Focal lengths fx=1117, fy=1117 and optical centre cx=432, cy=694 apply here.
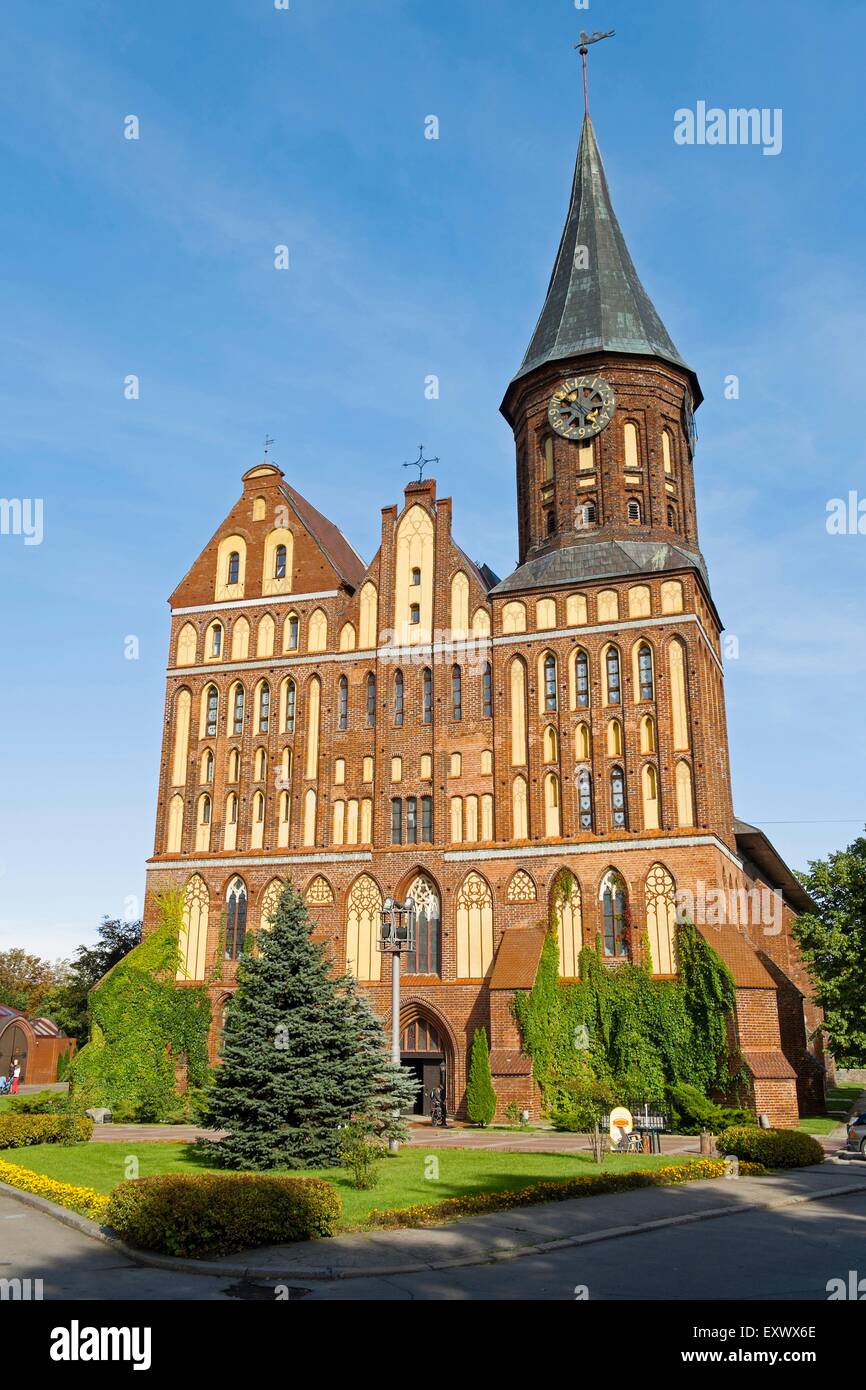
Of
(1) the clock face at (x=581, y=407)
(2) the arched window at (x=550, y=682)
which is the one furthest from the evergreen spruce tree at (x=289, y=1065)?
(1) the clock face at (x=581, y=407)

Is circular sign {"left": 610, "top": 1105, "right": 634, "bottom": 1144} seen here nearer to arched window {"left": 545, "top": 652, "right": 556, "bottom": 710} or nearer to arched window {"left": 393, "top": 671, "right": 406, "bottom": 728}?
arched window {"left": 545, "top": 652, "right": 556, "bottom": 710}

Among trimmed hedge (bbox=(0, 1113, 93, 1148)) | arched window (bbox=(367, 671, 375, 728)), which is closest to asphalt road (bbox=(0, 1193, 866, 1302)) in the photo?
trimmed hedge (bbox=(0, 1113, 93, 1148))

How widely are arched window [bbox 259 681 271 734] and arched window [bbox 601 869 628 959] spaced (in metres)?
13.9

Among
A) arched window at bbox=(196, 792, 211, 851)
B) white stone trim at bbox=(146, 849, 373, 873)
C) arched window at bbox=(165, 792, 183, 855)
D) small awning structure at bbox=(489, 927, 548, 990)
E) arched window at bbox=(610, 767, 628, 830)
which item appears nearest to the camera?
small awning structure at bbox=(489, 927, 548, 990)

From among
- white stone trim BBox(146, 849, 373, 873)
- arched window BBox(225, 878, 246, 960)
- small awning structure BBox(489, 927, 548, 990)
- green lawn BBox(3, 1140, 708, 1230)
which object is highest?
white stone trim BBox(146, 849, 373, 873)

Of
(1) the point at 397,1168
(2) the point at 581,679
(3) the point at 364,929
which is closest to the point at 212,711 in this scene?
(3) the point at 364,929

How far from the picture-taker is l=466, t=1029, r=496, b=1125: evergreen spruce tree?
33531 millimetres

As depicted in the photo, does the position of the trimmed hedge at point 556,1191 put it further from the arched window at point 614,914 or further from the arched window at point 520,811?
the arched window at point 520,811

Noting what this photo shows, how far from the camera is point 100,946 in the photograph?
202 feet

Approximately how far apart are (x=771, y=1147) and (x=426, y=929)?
16698 mm

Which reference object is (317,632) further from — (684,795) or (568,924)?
(684,795)
